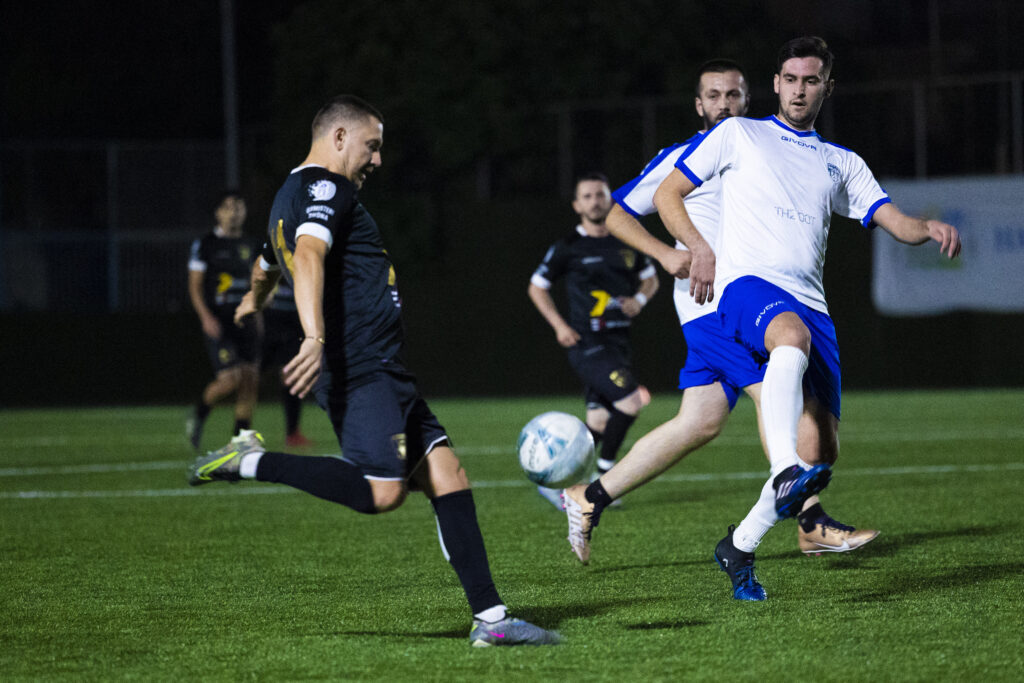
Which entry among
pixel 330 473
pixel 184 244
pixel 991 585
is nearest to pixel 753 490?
pixel 991 585

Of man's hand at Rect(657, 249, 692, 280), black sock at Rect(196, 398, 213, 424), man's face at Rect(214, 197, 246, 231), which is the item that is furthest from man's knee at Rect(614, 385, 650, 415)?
black sock at Rect(196, 398, 213, 424)

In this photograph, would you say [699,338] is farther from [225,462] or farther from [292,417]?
[292,417]

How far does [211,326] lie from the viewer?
41.9ft

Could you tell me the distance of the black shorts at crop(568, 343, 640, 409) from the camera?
916 centimetres

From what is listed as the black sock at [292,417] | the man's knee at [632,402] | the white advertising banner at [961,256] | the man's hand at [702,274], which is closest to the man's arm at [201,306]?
the black sock at [292,417]

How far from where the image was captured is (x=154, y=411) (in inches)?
829

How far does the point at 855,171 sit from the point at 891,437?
28.1ft

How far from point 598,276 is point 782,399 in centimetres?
472

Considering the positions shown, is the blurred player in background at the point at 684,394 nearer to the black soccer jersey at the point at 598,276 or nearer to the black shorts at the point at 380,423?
the black shorts at the point at 380,423

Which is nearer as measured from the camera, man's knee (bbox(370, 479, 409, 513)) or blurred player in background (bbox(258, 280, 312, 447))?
man's knee (bbox(370, 479, 409, 513))

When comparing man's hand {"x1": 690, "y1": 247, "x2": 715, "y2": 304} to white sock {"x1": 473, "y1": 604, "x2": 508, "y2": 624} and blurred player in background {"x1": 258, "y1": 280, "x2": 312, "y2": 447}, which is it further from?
blurred player in background {"x1": 258, "y1": 280, "x2": 312, "y2": 447}

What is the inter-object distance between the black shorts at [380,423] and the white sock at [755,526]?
1.33m

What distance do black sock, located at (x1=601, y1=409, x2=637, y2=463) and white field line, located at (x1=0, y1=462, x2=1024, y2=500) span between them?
1138mm

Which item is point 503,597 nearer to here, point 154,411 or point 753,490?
point 753,490
